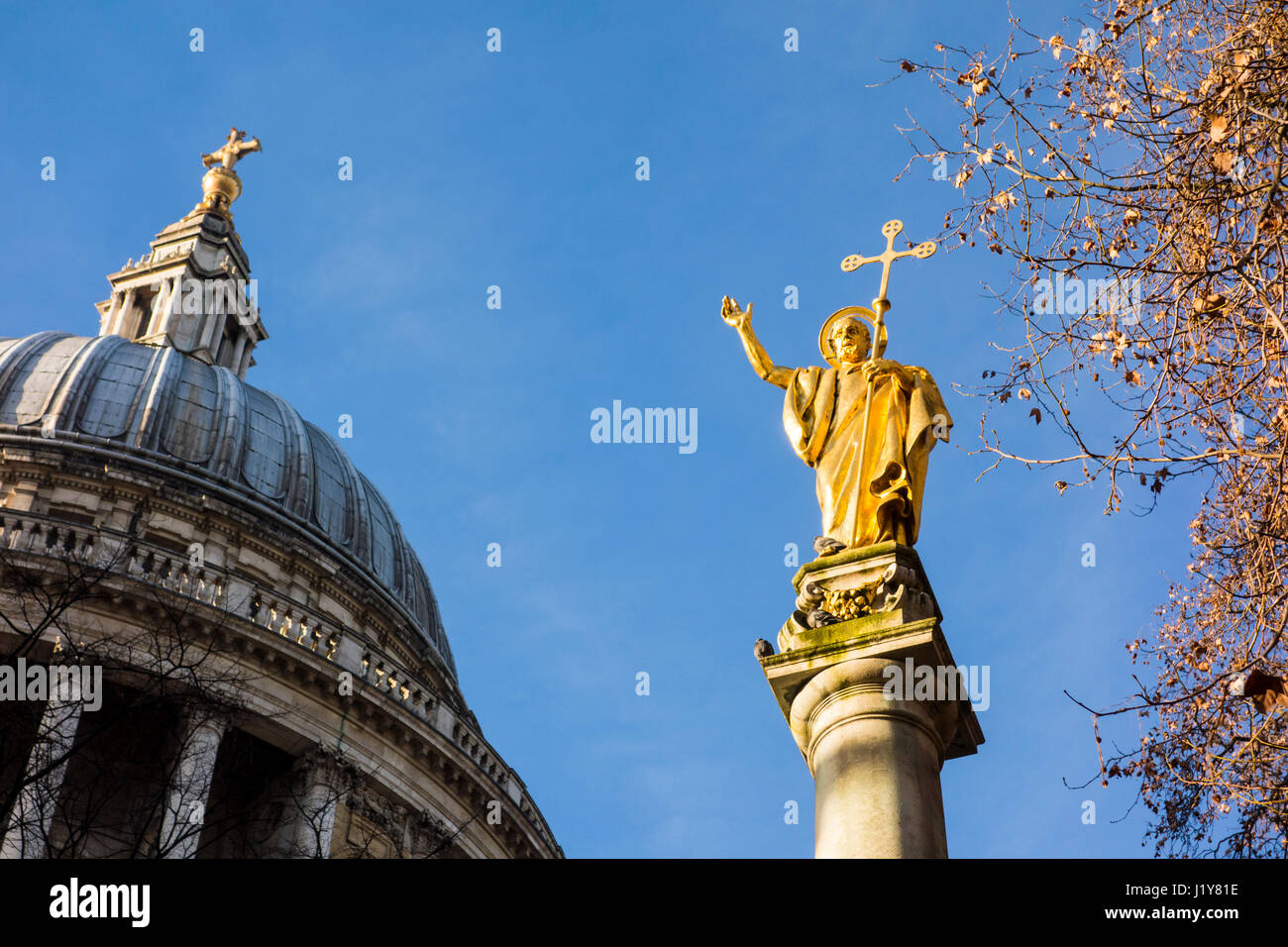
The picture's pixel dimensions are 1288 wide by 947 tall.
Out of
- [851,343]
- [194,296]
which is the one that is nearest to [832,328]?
[851,343]

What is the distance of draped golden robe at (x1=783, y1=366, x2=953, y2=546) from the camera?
38.0 ft

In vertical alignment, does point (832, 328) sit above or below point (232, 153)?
below

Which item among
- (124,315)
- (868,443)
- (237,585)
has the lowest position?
(868,443)

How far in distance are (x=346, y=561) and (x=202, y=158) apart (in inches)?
Result: 962

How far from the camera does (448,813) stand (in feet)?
131

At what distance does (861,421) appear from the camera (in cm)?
1204

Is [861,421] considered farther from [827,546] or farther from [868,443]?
[827,546]

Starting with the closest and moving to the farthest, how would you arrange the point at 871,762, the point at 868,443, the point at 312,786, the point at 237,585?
the point at 871,762 < the point at 868,443 < the point at 312,786 < the point at 237,585

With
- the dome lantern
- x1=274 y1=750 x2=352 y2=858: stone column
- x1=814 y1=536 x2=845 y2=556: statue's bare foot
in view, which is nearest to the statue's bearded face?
x1=814 y1=536 x2=845 y2=556: statue's bare foot

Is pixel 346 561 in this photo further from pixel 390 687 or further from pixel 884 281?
pixel 884 281

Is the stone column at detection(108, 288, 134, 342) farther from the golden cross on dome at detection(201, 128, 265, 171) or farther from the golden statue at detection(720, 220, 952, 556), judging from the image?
the golden statue at detection(720, 220, 952, 556)

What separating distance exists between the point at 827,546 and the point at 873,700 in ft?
4.35

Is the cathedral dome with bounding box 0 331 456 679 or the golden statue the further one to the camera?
the cathedral dome with bounding box 0 331 456 679

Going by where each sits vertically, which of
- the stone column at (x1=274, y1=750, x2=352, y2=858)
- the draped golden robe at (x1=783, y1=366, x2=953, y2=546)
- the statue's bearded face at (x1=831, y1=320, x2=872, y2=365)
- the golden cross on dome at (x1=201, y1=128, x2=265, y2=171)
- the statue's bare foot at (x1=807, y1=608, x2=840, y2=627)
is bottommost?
the statue's bare foot at (x1=807, y1=608, x2=840, y2=627)
